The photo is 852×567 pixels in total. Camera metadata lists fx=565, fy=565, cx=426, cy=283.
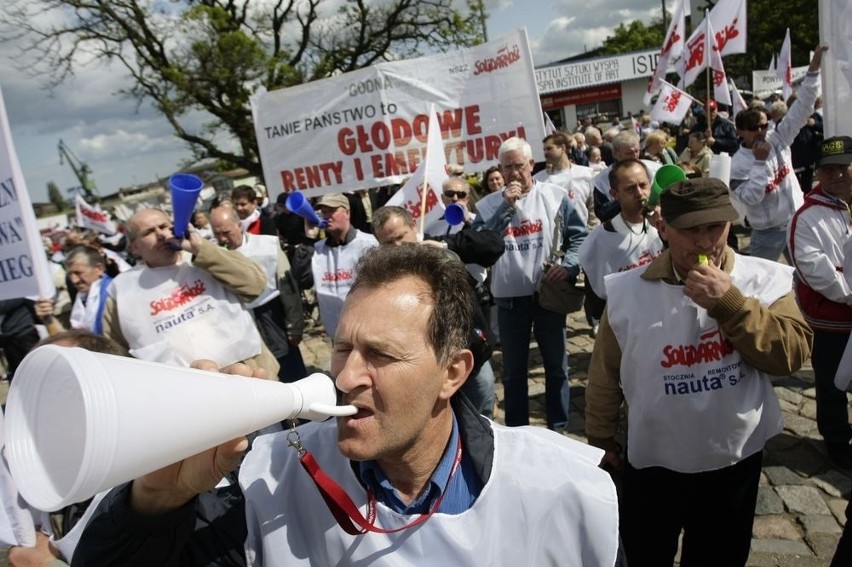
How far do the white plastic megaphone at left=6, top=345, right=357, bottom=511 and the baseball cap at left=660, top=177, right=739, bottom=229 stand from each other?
1720mm

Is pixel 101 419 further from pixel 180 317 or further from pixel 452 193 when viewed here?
pixel 452 193

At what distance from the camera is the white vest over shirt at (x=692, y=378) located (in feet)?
7.16

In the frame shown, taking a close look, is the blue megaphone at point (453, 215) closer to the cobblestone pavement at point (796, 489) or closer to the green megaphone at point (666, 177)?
the green megaphone at point (666, 177)

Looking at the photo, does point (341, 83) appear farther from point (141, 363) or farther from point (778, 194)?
point (141, 363)

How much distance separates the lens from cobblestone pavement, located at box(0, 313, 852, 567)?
9.19ft

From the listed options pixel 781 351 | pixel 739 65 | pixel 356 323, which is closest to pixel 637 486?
pixel 781 351

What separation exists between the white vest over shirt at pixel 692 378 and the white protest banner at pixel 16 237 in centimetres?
272

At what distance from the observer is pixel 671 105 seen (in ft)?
28.9

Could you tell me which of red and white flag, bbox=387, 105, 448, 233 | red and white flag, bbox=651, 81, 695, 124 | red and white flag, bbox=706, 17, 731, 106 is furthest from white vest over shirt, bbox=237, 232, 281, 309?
red and white flag, bbox=706, 17, 731, 106

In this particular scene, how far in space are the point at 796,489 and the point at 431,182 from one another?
Result: 2971 millimetres

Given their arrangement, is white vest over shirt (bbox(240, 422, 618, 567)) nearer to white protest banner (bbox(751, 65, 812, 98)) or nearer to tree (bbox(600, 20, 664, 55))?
white protest banner (bbox(751, 65, 812, 98))

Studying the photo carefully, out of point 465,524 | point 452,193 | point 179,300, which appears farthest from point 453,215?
point 465,524

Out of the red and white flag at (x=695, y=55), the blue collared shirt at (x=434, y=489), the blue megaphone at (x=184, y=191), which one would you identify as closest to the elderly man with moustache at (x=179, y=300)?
the blue megaphone at (x=184, y=191)

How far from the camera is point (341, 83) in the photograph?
572cm
